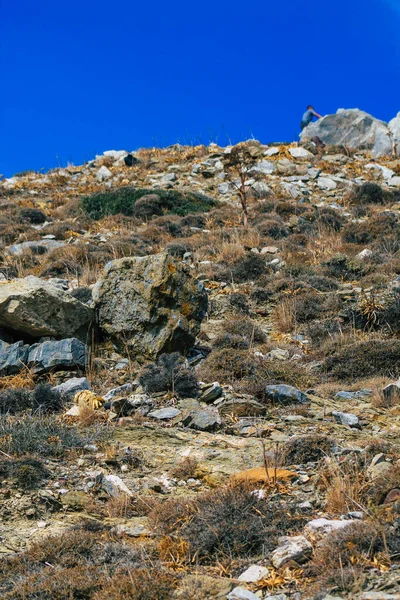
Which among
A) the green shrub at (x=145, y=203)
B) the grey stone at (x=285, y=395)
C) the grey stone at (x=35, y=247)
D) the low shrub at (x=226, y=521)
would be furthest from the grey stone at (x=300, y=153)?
the low shrub at (x=226, y=521)

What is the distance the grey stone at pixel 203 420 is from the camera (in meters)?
6.38

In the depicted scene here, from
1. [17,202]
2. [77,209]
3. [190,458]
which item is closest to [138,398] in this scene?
[190,458]

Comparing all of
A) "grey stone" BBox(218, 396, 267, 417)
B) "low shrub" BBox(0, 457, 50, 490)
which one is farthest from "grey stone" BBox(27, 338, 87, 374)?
"low shrub" BBox(0, 457, 50, 490)

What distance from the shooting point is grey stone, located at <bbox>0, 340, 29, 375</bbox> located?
313 inches

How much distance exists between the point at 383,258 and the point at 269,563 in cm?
1052

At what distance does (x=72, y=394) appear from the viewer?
23.7 ft

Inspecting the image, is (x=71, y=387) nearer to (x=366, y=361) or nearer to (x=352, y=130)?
(x=366, y=361)

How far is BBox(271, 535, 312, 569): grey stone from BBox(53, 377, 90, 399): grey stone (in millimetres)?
3896

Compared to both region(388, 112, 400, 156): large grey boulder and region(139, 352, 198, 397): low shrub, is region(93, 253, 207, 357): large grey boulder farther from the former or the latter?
region(388, 112, 400, 156): large grey boulder

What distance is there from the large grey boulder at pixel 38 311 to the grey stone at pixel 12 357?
0.38m

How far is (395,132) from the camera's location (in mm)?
30688

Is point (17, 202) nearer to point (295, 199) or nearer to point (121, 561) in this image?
point (295, 199)

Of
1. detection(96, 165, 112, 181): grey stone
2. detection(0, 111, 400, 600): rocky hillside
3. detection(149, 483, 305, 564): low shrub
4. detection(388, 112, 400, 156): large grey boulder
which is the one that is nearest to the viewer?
detection(0, 111, 400, 600): rocky hillside

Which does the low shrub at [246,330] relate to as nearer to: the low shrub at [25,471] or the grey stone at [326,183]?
the low shrub at [25,471]
